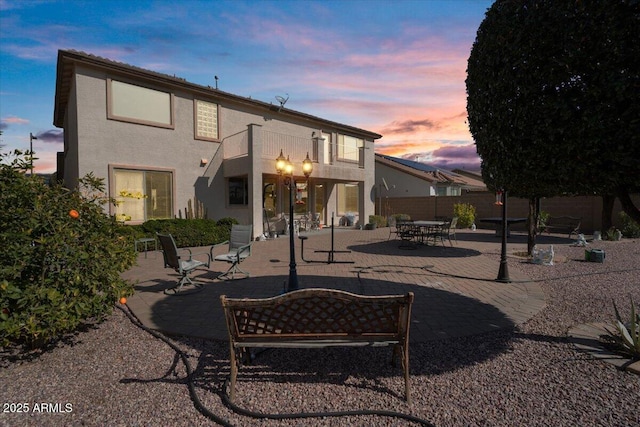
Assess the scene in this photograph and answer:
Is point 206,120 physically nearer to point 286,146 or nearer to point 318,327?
point 286,146

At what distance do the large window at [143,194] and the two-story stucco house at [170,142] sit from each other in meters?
0.03

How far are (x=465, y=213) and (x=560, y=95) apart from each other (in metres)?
17.7

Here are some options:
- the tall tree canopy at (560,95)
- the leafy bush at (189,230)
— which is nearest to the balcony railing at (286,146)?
the leafy bush at (189,230)

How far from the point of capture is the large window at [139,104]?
11.3 metres

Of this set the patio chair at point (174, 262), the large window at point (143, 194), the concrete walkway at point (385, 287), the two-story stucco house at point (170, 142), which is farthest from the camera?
the large window at point (143, 194)

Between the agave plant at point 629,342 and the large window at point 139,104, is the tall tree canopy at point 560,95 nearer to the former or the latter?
the agave plant at point 629,342

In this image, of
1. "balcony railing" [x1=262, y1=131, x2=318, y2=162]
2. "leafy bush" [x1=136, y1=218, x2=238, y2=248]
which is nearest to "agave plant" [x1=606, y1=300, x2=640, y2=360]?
"leafy bush" [x1=136, y1=218, x2=238, y2=248]

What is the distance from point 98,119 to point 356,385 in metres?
12.2

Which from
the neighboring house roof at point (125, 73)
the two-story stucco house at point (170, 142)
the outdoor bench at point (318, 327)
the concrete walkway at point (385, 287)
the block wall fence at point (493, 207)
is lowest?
the concrete walkway at point (385, 287)

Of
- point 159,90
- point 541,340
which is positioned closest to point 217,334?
point 541,340

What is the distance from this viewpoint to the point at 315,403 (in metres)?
2.72

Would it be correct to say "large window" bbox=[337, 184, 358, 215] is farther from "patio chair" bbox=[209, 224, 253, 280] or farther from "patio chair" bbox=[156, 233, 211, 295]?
"patio chair" bbox=[156, 233, 211, 295]

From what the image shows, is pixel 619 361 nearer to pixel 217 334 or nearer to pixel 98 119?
pixel 217 334

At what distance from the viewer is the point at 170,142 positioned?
12781 mm
